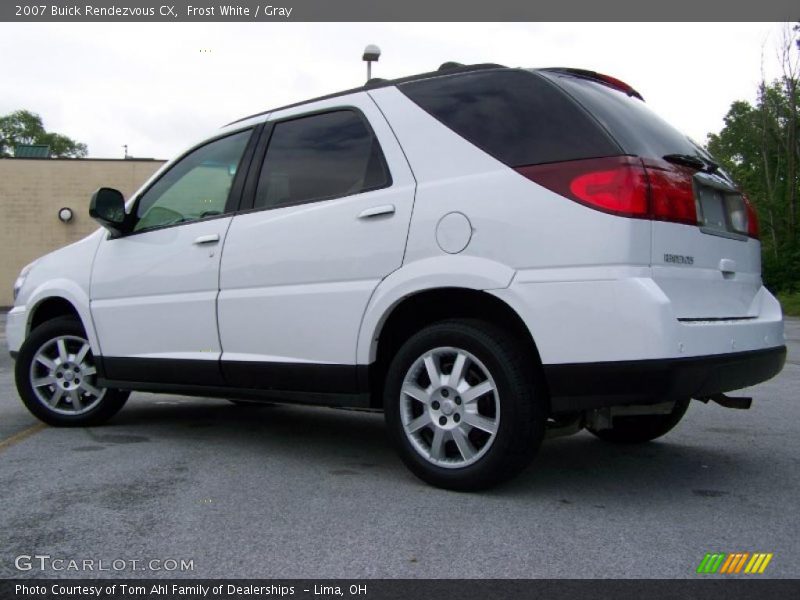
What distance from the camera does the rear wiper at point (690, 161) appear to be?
3.54 metres

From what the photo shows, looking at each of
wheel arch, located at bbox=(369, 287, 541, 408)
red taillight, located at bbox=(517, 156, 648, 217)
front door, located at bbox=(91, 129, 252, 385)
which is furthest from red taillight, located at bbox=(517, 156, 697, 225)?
front door, located at bbox=(91, 129, 252, 385)

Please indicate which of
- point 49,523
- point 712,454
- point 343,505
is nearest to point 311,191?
point 343,505

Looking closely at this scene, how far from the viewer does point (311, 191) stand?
433 centimetres

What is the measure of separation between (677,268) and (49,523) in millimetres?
2781

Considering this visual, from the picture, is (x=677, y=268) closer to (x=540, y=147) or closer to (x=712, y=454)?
(x=540, y=147)

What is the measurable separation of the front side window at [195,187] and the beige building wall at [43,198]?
27.3 meters

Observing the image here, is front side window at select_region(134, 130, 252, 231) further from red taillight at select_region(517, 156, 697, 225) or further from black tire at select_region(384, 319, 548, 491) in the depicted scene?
red taillight at select_region(517, 156, 697, 225)

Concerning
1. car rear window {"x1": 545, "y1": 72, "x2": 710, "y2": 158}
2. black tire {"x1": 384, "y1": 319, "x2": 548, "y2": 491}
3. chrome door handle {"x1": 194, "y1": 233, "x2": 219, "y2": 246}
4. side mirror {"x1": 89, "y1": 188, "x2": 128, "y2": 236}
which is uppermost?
car rear window {"x1": 545, "y1": 72, "x2": 710, "y2": 158}

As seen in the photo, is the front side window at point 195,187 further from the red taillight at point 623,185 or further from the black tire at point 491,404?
the red taillight at point 623,185

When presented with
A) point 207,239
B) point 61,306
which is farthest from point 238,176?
point 61,306

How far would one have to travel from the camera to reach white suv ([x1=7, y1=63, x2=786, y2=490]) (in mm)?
3293

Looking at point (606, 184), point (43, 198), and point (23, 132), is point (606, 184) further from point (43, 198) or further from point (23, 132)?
point (23, 132)

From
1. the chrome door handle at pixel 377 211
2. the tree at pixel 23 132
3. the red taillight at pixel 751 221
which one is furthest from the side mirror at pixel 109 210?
the tree at pixel 23 132
